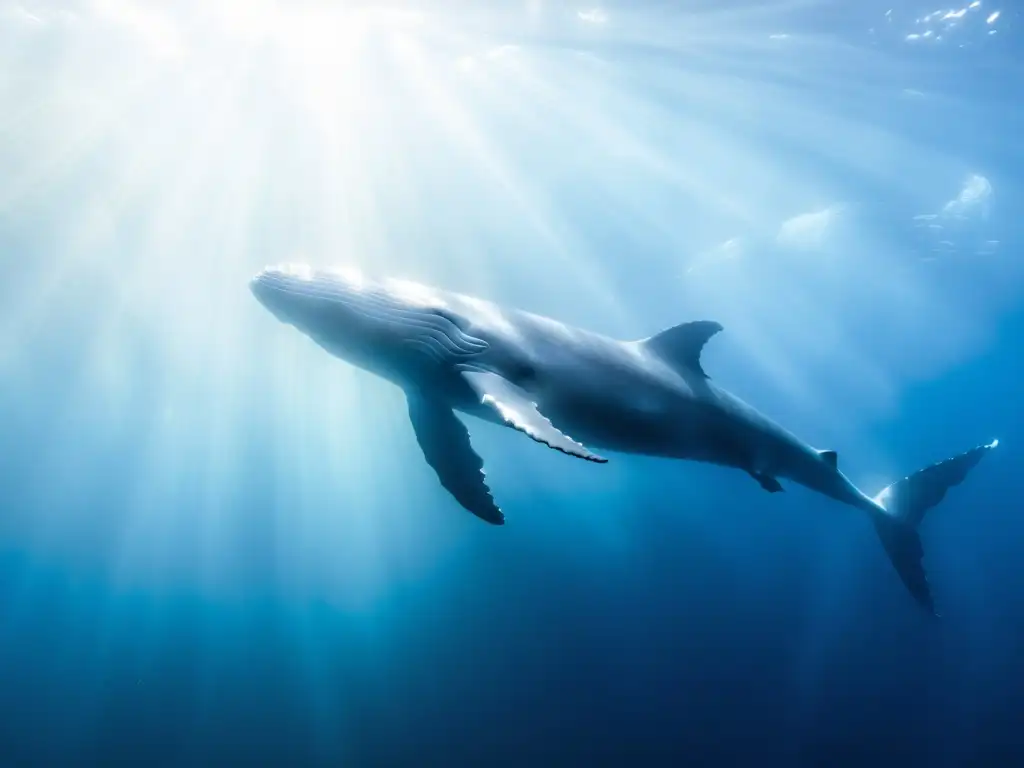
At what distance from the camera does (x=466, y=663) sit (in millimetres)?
28828

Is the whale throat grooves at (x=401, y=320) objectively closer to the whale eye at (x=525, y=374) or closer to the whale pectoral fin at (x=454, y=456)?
the whale eye at (x=525, y=374)

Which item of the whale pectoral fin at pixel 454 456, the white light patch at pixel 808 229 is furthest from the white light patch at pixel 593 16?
the white light patch at pixel 808 229

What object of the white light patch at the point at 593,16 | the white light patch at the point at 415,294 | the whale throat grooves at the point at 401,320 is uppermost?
the white light patch at the point at 593,16

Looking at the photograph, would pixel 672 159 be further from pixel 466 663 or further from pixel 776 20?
pixel 466 663

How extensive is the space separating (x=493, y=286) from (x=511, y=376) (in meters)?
33.4

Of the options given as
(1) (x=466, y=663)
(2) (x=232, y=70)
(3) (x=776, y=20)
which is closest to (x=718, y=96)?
(3) (x=776, y=20)

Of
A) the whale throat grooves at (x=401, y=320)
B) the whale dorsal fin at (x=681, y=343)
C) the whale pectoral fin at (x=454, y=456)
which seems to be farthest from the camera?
the whale dorsal fin at (x=681, y=343)

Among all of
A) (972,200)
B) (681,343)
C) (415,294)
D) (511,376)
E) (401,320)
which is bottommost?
(511,376)

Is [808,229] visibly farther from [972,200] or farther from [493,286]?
[493,286]

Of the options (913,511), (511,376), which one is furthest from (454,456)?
(913,511)

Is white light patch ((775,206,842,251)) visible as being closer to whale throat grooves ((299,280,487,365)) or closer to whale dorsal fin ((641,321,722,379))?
whale dorsal fin ((641,321,722,379))

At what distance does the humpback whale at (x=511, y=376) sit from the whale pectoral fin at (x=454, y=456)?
0.01 m

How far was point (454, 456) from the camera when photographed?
6281 mm

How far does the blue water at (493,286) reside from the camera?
1917 centimetres
